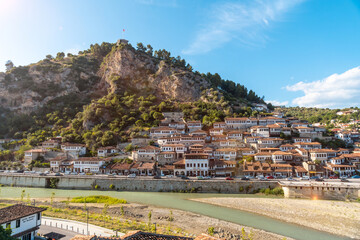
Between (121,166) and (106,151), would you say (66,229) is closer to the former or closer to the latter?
(121,166)

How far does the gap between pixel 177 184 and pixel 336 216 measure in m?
23.4

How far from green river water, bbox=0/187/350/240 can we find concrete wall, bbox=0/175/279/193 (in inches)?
55.2

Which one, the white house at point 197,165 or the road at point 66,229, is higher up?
the white house at point 197,165

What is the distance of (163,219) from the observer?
24609mm

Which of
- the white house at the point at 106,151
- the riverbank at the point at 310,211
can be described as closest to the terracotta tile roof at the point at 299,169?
the riverbank at the point at 310,211

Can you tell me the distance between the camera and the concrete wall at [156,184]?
36.6m

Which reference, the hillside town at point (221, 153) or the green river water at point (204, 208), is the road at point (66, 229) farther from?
the hillside town at point (221, 153)

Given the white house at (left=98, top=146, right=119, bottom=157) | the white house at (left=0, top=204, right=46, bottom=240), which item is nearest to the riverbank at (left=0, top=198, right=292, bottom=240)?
the white house at (left=0, top=204, right=46, bottom=240)

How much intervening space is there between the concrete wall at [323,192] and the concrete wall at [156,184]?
9.50ft

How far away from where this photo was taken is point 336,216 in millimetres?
25719

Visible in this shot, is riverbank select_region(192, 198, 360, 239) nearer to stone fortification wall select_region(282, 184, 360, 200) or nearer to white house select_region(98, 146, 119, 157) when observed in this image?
stone fortification wall select_region(282, 184, 360, 200)

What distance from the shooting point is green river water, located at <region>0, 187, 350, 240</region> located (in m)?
22.0

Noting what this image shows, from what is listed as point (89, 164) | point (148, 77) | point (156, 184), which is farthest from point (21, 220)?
point (148, 77)

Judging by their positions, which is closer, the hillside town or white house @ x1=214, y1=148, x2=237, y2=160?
the hillside town
